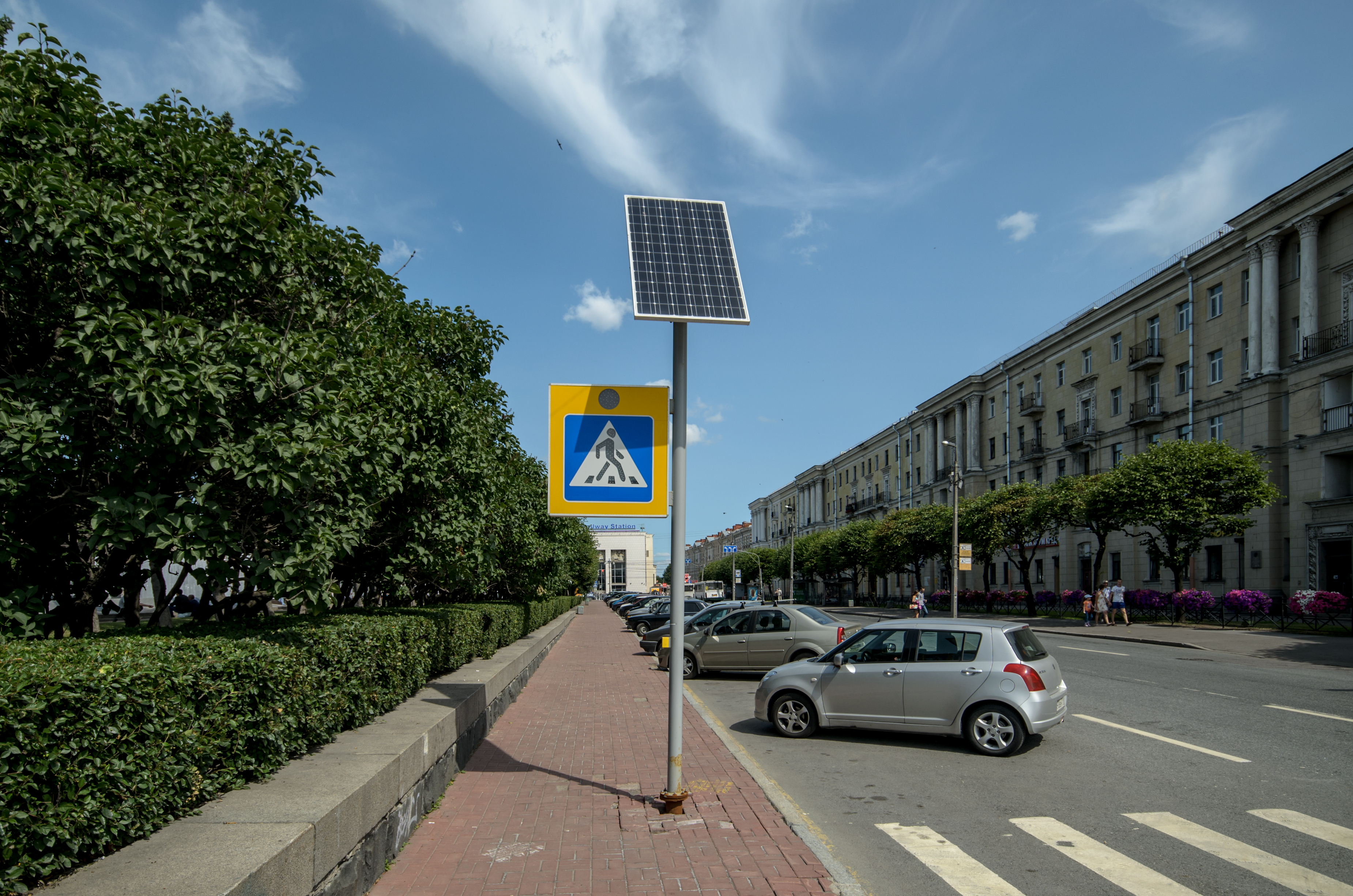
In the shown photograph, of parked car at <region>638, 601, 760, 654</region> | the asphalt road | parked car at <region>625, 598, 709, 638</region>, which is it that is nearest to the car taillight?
the asphalt road

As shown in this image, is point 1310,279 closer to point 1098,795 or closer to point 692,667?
point 692,667

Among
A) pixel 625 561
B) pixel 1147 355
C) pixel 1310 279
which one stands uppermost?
pixel 1310 279

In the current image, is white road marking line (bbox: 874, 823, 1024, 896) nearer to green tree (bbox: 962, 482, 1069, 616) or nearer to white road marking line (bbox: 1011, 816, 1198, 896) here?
white road marking line (bbox: 1011, 816, 1198, 896)

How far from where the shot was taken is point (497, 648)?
17422 mm

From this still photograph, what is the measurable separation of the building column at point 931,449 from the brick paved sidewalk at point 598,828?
7308 centimetres

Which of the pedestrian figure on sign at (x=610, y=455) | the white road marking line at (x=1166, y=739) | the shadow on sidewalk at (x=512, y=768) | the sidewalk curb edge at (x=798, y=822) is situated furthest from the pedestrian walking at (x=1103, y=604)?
the pedestrian figure on sign at (x=610, y=455)

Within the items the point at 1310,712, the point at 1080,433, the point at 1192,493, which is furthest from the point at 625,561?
the point at 1310,712

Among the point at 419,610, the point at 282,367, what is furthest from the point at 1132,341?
the point at 282,367

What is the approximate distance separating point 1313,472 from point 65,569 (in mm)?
42681

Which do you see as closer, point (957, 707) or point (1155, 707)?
point (957, 707)

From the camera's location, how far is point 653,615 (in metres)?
33.4

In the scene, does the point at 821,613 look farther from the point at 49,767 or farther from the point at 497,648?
the point at 49,767

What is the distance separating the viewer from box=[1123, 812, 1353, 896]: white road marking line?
5555 millimetres

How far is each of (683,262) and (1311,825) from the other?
672 cm
